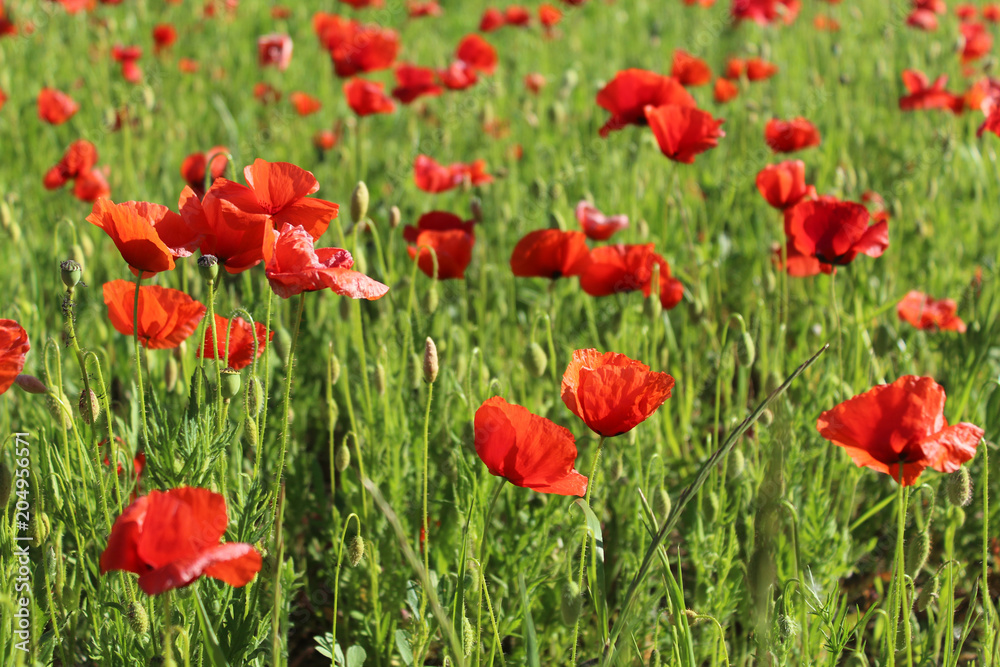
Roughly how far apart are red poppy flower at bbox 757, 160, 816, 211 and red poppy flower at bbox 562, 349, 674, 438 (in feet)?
2.97

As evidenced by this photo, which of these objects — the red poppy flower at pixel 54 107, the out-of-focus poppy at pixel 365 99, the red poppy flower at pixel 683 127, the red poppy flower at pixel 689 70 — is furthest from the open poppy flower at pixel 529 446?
the red poppy flower at pixel 54 107

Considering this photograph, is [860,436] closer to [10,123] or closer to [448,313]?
[448,313]

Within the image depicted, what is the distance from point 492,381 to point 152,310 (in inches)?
19.8

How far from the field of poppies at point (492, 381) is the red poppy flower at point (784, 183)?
0.01m

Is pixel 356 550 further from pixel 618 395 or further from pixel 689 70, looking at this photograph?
pixel 689 70

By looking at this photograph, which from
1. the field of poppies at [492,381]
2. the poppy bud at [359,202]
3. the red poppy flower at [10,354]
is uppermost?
the red poppy flower at [10,354]

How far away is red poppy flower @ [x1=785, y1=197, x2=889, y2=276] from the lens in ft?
5.18

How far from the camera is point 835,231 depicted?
62.8 inches

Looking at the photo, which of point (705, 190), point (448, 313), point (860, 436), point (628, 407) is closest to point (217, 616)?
point (628, 407)

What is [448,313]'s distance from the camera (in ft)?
6.89

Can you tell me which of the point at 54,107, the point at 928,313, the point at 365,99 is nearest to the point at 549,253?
the point at 928,313

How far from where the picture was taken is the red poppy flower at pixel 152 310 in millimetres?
1232

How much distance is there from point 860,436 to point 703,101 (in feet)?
10.1

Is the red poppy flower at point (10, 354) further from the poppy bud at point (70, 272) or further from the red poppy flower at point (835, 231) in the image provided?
the red poppy flower at point (835, 231)
